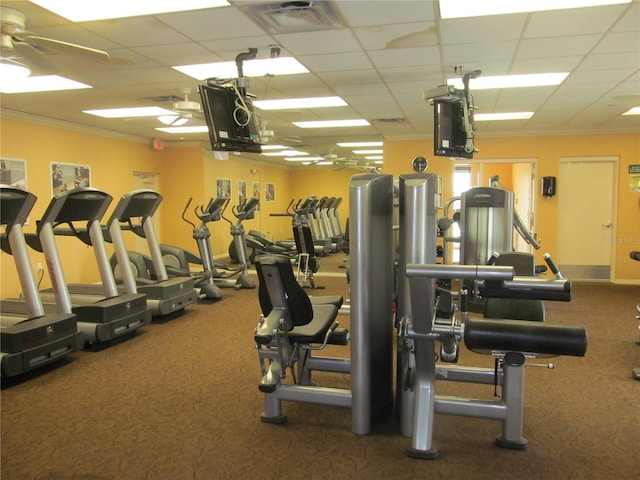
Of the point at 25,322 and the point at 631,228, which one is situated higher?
the point at 631,228

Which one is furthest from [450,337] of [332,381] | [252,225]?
[252,225]

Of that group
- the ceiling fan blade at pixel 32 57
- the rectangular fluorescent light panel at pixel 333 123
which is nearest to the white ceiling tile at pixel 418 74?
the rectangular fluorescent light panel at pixel 333 123

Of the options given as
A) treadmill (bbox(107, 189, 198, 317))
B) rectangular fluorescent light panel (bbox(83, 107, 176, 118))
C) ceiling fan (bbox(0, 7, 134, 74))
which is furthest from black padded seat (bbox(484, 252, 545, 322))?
rectangular fluorescent light panel (bbox(83, 107, 176, 118))

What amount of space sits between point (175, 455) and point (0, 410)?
146cm

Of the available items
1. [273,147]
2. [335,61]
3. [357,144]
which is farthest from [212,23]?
[357,144]

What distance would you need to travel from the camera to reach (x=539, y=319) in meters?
2.84

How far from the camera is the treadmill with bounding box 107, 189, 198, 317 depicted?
503cm

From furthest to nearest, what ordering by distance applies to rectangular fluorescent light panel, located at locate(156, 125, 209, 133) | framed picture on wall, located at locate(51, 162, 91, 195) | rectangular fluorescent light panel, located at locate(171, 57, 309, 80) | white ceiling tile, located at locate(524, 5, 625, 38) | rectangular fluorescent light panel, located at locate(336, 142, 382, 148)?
rectangular fluorescent light panel, located at locate(336, 142, 382, 148) → rectangular fluorescent light panel, located at locate(156, 125, 209, 133) → framed picture on wall, located at locate(51, 162, 91, 195) → rectangular fluorescent light panel, located at locate(171, 57, 309, 80) → white ceiling tile, located at locate(524, 5, 625, 38)

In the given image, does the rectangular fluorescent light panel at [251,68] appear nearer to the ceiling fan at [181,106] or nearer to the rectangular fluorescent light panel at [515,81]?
the ceiling fan at [181,106]

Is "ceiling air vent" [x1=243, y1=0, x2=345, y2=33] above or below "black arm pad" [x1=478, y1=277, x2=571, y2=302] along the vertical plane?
above

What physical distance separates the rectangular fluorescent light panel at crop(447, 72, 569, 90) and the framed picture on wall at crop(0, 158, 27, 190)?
18.5 feet

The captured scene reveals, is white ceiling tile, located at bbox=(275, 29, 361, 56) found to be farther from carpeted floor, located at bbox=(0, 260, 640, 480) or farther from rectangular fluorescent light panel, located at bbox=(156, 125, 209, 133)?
rectangular fluorescent light panel, located at bbox=(156, 125, 209, 133)

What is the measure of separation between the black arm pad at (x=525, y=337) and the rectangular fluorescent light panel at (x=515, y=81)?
3248 millimetres

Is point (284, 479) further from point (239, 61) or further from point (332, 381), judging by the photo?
point (239, 61)
